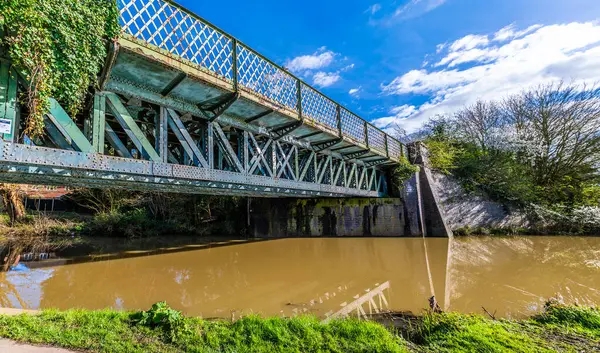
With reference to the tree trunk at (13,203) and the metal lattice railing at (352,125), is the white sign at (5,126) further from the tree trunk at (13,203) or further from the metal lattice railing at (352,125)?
the tree trunk at (13,203)

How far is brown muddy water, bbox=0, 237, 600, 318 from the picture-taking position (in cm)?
545

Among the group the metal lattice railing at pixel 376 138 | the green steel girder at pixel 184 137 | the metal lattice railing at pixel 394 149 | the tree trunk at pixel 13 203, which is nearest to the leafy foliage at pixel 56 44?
the green steel girder at pixel 184 137

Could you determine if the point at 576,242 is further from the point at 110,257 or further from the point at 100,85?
the point at 110,257

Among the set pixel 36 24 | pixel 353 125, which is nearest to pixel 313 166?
pixel 353 125

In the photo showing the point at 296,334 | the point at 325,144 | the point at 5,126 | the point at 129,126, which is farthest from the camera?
the point at 325,144

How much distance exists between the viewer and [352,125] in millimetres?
11758

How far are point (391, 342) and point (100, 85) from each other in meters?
6.12

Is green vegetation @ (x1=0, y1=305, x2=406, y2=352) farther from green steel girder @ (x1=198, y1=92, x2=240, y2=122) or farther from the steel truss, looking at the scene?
green steel girder @ (x1=198, y1=92, x2=240, y2=122)

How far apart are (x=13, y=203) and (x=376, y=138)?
2075 cm

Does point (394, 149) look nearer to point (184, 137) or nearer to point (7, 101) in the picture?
point (184, 137)

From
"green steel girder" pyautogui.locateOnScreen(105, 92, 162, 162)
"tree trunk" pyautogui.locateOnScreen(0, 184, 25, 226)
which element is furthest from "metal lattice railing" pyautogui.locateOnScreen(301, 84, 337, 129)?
"tree trunk" pyautogui.locateOnScreen(0, 184, 25, 226)

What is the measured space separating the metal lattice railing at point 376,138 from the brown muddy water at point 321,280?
482cm

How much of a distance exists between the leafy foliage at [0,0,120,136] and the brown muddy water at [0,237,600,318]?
13.0 ft

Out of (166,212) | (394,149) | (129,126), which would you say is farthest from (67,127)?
(166,212)
